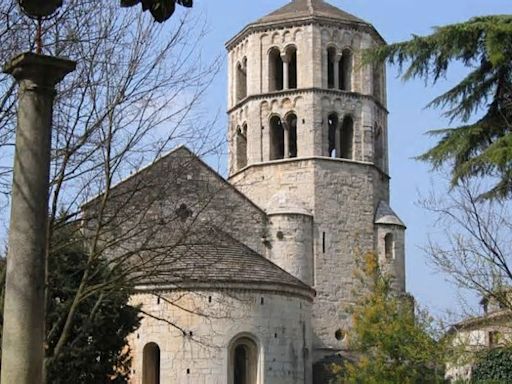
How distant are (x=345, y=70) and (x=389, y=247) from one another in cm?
682

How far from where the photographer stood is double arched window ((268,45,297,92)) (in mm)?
37688

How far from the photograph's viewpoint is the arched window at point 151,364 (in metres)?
28.0

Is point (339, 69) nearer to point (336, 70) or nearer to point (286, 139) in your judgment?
point (336, 70)

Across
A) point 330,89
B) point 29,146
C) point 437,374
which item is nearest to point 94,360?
point 437,374

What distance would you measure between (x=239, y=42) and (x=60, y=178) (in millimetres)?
26757

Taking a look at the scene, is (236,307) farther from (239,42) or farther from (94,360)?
(239,42)

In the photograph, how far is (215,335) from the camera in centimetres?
2767

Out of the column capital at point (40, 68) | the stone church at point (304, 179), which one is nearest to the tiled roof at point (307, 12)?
the stone church at point (304, 179)

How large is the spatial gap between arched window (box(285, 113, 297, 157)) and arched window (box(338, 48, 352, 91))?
2.24 meters

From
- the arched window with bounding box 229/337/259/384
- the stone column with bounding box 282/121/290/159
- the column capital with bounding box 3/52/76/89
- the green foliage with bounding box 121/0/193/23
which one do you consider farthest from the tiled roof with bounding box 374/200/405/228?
the green foliage with bounding box 121/0/193/23

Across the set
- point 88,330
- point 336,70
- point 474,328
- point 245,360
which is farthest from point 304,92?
point 88,330

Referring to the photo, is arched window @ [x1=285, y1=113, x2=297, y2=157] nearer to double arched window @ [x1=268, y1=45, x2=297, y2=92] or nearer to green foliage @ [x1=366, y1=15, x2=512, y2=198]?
double arched window @ [x1=268, y1=45, x2=297, y2=92]

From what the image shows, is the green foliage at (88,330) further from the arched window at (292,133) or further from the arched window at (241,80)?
the arched window at (241,80)

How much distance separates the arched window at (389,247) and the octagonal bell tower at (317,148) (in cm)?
5
